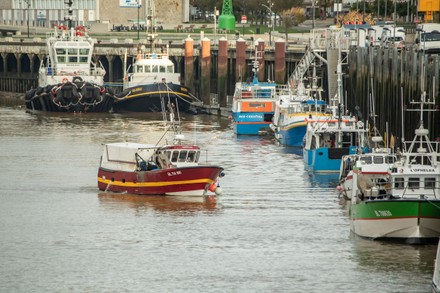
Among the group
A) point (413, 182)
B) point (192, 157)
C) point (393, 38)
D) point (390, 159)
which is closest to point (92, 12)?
point (393, 38)

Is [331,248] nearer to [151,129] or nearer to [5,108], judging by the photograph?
[151,129]

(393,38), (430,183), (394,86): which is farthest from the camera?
(393,38)

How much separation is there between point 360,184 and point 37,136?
38.3 metres

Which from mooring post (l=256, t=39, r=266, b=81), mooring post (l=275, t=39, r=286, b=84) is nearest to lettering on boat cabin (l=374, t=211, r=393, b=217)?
mooring post (l=275, t=39, r=286, b=84)

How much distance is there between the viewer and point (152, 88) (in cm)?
9762

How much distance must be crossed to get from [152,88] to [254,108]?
18.2m

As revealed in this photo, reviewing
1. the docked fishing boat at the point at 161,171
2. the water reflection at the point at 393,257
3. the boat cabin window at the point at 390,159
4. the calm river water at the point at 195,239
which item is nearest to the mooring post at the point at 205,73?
the calm river water at the point at 195,239

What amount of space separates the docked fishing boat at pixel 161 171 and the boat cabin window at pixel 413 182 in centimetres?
1210

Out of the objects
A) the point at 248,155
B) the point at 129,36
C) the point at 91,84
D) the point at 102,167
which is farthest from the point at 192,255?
the point at 129,36

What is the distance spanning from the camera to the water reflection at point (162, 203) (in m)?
49.5

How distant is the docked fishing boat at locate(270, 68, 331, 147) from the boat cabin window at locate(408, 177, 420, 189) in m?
27.1

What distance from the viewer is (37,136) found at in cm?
7831

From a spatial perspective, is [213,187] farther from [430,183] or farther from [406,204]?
[406,204]

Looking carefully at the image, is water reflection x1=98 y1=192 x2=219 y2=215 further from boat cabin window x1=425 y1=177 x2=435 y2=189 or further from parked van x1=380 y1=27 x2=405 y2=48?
parked van x1=380 y1=27 x2=405 y2=48
